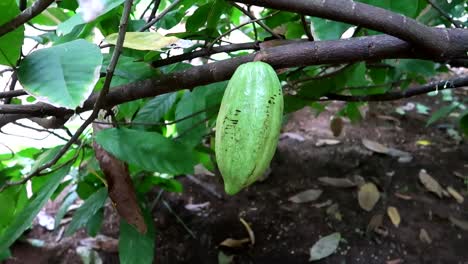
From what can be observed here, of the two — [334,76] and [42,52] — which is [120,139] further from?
[334,76]

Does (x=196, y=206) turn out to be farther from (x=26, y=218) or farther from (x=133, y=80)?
(x=133, y=80)

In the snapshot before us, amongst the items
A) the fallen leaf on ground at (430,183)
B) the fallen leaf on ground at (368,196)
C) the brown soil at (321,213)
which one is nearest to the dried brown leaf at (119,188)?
the brown soil at (321,213)

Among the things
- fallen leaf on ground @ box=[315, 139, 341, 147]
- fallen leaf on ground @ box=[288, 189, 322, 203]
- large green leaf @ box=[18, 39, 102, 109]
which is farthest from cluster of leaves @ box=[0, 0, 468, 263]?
fallen leaf on ground @ box=[315, 139, 341, 147]

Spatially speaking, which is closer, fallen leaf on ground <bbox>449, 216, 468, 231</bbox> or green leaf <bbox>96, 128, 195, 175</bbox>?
green leaf <bbox>96, 128, 195, 175</bbox>

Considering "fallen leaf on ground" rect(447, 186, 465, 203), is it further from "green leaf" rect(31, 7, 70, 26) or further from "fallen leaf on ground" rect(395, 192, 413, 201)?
"green leaf" rect(31, 7, 70, 26)

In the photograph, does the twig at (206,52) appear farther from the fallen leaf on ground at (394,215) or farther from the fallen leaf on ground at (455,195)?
the fallen leaf on ground at (455,195)

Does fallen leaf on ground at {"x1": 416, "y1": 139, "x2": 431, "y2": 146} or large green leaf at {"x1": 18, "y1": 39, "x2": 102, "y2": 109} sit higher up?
large green leaf at {"x1": 18, "y1": 39, "x2": 102, "y2": 109}

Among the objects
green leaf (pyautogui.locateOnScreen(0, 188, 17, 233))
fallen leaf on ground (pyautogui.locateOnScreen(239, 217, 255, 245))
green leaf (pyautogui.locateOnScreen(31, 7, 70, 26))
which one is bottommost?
fallen leaf on ground (pyautogui.locateOnScreen(239, 217, 255, 245))

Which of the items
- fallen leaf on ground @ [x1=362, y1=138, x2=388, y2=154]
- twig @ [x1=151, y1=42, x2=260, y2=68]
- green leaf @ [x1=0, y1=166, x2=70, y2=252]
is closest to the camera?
twig @ [x1=151, y1=42, x2=260, y2=68]
